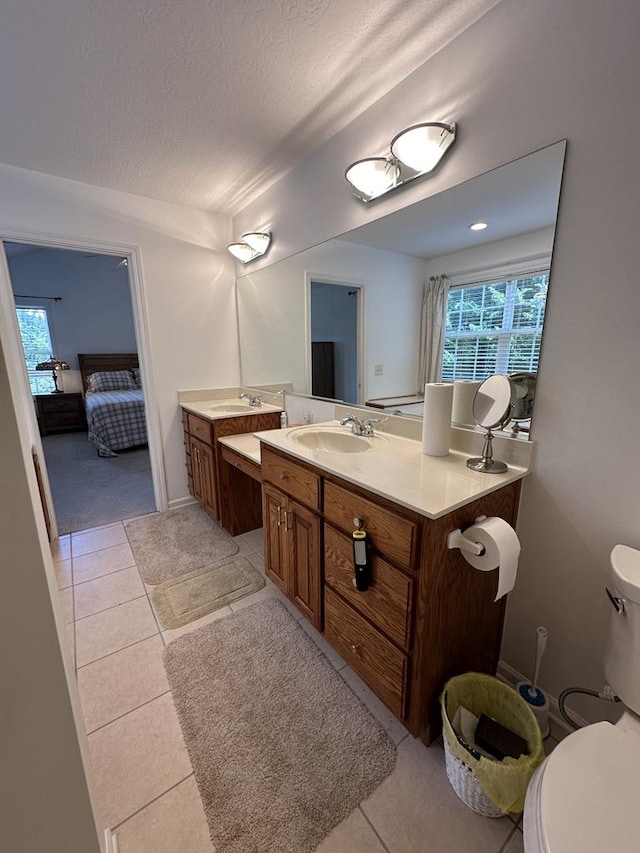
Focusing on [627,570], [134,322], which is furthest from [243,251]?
[627,570]

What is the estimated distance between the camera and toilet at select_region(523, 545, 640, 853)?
25.3 inches

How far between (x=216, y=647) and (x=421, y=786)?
0.95 m

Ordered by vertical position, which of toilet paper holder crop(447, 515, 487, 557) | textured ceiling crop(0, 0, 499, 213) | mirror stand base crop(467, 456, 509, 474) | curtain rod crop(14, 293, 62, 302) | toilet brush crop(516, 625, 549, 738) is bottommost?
toilet brush crop(516, 625, 549, 738)

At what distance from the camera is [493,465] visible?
125cm

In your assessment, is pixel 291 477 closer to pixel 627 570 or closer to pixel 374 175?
pixel 627 570

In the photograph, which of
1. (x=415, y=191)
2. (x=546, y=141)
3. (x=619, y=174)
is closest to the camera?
(x=619, y=174)

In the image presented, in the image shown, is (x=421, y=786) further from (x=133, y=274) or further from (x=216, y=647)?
(x=133, y=274)

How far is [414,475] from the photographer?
123 centimetres

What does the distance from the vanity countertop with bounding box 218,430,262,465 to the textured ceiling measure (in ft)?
5.39

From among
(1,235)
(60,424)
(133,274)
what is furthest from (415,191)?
(60,424)

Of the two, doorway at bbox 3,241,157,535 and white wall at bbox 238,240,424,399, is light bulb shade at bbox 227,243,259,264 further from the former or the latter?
doorway at bbox 3,241,157,535

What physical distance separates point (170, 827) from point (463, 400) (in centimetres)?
170

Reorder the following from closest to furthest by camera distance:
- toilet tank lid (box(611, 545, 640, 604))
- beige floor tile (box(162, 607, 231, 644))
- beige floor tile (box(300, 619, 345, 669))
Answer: toilet tank lid (box(611, 545, 640, 604))
beige floor tile (box(300, 619, 345, 669))
beige floor tile (box(162, 607, 231, 644))

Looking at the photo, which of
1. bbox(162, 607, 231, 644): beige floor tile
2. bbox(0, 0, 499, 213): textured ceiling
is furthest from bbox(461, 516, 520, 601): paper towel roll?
bbox(0, 0, 499, 213): textured ceiling
